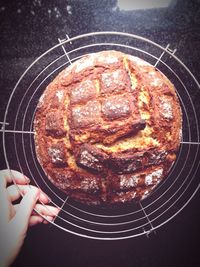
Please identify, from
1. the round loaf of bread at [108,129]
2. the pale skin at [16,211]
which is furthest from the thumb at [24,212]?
the round loaf of bread at [108,129]

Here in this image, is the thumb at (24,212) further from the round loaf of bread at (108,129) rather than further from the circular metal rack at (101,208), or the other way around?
the round loaf of bread at (108,129)

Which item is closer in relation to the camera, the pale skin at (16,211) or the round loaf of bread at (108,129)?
the round loaf of bread at (108,129)

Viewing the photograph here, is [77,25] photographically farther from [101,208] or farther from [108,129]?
[101,208]

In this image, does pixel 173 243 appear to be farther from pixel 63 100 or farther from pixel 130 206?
pixel 63 100

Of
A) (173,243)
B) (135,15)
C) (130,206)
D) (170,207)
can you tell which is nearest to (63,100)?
(135,15)

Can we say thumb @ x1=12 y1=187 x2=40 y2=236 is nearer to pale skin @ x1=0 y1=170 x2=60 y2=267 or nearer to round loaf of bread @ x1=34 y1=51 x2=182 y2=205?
pale skin @ x1=0 y1=170 x2=60 y2=267
